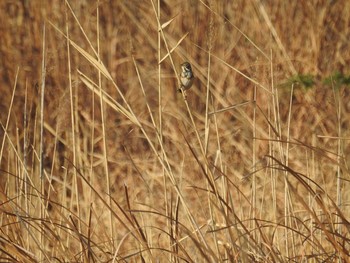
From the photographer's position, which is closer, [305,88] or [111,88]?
[305,88]

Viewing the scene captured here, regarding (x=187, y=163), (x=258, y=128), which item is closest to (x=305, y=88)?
(x=258, y=128)

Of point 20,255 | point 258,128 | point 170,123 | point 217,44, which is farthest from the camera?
point 217,44

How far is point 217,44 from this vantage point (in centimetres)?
536

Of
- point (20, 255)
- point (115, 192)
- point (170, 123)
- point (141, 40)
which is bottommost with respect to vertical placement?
point (115, 192)

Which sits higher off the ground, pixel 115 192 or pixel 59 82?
pixel 59 82

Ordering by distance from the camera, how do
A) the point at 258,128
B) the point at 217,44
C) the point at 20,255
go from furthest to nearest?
1. the point at 217,44
2. the point at 258,128
3. the point at 20,255

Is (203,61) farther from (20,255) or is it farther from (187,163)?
(20,255)

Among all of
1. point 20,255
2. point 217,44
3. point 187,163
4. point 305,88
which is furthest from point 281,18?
point 20,255

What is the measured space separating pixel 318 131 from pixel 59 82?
1475mm

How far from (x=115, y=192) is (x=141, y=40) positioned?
96 centimetres

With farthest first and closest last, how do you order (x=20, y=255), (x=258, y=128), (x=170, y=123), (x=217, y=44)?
1. (x=217, y=44)
2. (x=170, y=123)
3. (x=258, y=128)
4. (x=20, y=255)

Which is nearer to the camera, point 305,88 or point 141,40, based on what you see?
point 305,88

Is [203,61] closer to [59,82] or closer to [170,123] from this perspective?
[170,123]

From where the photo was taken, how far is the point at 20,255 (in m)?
1.91
